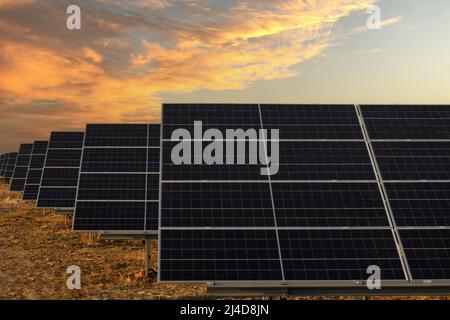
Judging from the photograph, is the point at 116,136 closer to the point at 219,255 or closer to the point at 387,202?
the point at 219,255

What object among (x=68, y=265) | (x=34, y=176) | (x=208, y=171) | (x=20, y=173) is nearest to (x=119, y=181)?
(x=68, y=265)

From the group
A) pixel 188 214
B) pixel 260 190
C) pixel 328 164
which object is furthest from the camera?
pixel 328 164

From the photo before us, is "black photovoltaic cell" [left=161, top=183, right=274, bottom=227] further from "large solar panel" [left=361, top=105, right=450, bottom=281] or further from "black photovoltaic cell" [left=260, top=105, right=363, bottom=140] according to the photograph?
"large solar panel" [left=361, top=105, right=450, bottom=281]

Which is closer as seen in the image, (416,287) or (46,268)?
(416,287)

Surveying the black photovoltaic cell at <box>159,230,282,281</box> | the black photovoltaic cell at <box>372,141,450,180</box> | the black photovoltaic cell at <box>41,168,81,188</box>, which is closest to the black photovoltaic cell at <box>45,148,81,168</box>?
the black photovoltaic cell at <box>41,168,81,188</box>

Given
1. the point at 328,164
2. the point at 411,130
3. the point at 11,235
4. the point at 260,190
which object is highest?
the point at 11,235

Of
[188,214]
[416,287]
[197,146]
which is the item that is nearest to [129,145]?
[197,146]

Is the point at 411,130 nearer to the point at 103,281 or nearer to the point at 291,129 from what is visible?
the point at 291,129
